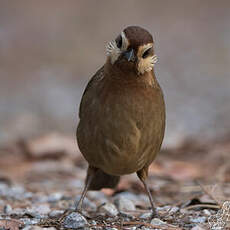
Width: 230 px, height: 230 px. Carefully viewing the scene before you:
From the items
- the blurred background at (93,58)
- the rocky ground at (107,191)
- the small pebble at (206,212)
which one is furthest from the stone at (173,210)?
the blurred background at (93,58)

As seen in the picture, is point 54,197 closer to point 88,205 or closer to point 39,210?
point 88,205

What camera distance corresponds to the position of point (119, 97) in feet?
14.6

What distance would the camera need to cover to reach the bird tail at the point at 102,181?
542 cm

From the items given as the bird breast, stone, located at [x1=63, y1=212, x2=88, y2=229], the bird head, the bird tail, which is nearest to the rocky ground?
stone, located at [x1=63, y1=212, x2=88, y2=229]

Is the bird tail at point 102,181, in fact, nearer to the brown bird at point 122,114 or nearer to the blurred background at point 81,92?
the blurred background at point 81,92

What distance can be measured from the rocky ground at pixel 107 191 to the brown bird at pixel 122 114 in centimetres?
49

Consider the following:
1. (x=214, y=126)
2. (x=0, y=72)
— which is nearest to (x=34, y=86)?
(x=0, y=72)

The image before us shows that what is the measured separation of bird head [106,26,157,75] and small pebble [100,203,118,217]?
4.06 feet

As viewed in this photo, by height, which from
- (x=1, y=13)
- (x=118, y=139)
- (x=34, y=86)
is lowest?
(x=118, y=139)

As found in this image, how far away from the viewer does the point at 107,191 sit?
6.10m

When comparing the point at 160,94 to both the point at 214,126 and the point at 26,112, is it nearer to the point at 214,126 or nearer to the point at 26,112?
the point at 214,126

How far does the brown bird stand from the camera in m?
4.36

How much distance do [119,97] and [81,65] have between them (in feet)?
28.3

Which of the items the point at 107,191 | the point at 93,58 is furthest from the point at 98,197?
the point at 93,58
